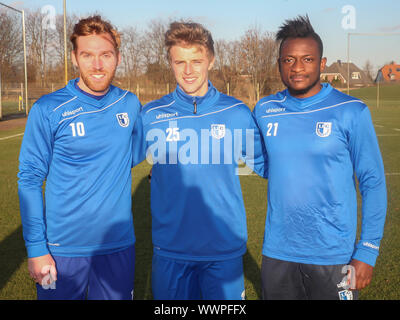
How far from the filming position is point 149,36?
30.5 meters

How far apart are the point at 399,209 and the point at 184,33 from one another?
18.3 feet

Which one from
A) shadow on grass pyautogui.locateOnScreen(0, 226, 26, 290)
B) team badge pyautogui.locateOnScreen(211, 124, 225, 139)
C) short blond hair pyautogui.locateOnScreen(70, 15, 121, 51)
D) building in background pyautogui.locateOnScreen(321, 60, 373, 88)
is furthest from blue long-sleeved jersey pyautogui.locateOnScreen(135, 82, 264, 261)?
building in background pyautogui.locateOnScreen(321, 60, 373, 88)

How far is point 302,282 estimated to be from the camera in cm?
259

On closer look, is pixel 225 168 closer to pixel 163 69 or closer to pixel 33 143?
pixel 33 143

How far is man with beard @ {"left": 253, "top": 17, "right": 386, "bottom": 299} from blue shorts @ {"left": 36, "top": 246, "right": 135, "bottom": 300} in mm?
861

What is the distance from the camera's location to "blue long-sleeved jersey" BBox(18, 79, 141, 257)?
8.48ft

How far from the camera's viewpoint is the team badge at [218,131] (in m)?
2.68

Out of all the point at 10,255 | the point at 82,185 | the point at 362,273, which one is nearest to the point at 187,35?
the point at 82,185

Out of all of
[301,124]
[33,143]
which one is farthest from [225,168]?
[33,143]

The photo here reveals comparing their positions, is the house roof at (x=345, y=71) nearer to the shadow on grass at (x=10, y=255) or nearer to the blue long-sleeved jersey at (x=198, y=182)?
the shadow on grass at (x=10, y=255)

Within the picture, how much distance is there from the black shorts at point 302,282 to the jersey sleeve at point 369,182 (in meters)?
0.18

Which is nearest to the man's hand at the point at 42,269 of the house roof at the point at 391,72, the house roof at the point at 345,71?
the house roof at the point at 345,71

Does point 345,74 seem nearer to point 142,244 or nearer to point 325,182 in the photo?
point 142,244

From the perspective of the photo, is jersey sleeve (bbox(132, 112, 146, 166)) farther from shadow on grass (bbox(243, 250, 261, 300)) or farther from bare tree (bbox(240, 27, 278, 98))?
bare tree (bbox(240, 27, 278, 98))
